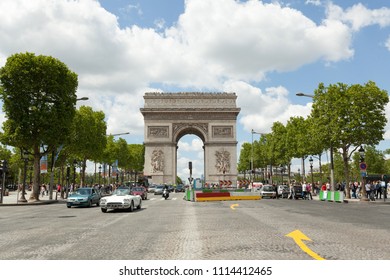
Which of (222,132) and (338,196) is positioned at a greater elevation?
(222,132)

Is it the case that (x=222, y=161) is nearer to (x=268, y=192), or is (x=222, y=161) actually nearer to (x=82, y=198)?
(x=268, y=192)

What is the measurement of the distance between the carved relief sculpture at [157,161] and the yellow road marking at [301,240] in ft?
211

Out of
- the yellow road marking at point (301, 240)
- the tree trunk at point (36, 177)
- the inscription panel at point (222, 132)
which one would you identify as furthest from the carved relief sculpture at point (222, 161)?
the yellow road marking at point (301, 240)

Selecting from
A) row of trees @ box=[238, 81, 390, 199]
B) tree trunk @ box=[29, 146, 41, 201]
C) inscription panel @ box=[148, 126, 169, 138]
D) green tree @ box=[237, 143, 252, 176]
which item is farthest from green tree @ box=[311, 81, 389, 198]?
green tree @ box=[237, 143, 252, 176]

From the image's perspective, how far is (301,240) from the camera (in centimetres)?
947

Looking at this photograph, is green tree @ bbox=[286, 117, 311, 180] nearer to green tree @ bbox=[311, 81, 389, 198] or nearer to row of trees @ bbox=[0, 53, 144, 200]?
green tree @ bbox=[311, 81, 389, 198]

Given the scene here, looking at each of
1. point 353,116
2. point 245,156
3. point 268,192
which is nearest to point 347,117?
point 353,116

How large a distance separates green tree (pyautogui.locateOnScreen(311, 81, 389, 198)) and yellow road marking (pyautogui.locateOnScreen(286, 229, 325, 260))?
83.5 feet

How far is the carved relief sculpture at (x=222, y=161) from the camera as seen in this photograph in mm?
75188

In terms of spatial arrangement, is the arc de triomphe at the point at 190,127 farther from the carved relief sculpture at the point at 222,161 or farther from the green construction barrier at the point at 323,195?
the green construction barrier at the point at 323,195

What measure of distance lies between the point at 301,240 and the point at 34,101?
97.7 feet

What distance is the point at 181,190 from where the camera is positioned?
70.9m

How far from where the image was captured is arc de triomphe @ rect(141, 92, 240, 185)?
75.6 meters

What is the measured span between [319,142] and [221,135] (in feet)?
132
